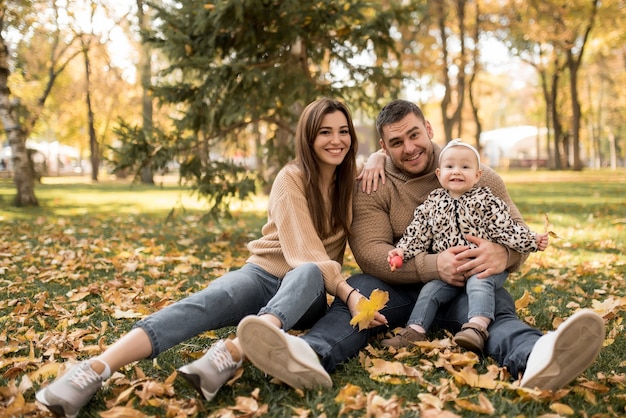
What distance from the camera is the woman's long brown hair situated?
126 inches

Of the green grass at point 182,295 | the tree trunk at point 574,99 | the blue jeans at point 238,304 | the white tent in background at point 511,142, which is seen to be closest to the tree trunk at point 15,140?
the green grass at point 182,295

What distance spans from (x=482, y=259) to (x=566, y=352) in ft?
2.96

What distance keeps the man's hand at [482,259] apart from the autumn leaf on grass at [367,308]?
56 centimetres

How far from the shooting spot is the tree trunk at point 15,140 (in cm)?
1147

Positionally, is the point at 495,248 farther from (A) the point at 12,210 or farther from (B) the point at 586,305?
(A) the point at 12,210

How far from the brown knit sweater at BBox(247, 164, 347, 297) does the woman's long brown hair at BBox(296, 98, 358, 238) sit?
66 mm

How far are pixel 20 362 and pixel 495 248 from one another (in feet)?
8.51

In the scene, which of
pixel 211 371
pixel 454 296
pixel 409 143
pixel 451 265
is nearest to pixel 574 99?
pixel 409 143

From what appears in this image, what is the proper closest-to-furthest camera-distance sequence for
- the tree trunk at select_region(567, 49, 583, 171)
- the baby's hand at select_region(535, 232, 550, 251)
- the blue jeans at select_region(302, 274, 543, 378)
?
the blue jeans at select_region(302, 274, 543, 378)
the baby's hand at select_region(535, 232, 550, 251)
the tree trunk at select_region(567, 49, 583, 171)

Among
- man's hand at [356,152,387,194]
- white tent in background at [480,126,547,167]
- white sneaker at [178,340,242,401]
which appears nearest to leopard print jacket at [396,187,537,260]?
man's hand at [356,152,387,194]

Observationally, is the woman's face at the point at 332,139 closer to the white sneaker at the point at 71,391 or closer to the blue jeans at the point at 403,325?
the blue jeans at the point at 403,325

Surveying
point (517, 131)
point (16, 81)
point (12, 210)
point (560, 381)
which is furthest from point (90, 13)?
point (517, 131)

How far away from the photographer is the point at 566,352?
7.41 ft

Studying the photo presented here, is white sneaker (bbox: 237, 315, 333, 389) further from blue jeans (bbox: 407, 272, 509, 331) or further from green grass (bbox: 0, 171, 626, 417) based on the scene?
blue jeans (bbox: 407, 272, 509, 331)
